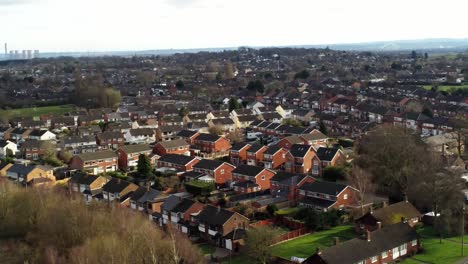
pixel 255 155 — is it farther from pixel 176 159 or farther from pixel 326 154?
pixel 176 159

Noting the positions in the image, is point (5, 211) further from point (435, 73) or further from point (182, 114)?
point (435, 73)

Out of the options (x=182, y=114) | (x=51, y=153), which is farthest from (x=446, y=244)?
(x=182, y=114)

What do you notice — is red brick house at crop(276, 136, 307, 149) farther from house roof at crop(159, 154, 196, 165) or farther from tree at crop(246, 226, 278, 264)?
tree at crop(246, 226, 278, 264)

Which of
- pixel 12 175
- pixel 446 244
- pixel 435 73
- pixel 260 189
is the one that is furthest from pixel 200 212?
pixel 435 73

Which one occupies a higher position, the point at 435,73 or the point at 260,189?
the point at 435,73

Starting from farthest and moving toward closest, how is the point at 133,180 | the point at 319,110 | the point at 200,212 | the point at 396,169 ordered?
the point at 319,110 < the point at 133,180 < the point at 396,169 < the point at 200,212

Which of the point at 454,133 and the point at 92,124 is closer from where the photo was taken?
the point at 454,133

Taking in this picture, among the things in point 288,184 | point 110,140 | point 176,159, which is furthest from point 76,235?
point 110,140

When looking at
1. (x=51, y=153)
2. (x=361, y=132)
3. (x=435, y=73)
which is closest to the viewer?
(x=51, y=153)
